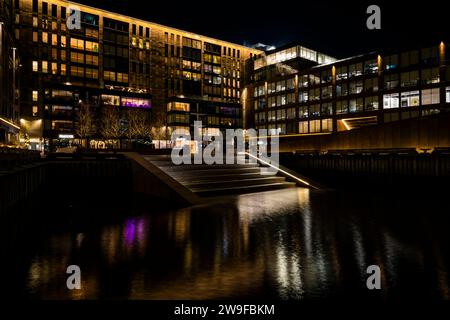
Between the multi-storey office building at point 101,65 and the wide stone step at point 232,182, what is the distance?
215 ft

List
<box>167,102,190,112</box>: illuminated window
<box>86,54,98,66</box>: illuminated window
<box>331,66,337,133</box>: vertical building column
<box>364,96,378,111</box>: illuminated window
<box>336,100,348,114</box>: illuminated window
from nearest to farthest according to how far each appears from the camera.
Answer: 1. <box>364,96,378,111</box>: illuminated window
2. <box>336,100,348,114</box>: illuminated window
3. <box>331,66,337,133</box>: vertical building column
4. <box>86,54,98,66</box>: illuminated window
5. <box>167,102,190,112</box>: illuminated window

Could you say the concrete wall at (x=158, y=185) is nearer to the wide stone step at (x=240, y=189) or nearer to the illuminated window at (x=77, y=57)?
the wide stone step at (x=240, y=189)

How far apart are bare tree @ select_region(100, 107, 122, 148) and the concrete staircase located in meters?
53.8

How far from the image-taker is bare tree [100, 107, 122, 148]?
236ft

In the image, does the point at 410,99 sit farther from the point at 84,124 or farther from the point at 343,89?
the point at 84,124

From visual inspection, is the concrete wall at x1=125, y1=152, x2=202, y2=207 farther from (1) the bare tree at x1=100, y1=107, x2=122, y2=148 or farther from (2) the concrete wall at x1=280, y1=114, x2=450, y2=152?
(1) the bare tree at x1=100, y1=107, x2=122, y2=148

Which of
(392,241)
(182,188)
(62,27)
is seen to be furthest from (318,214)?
(62,27)

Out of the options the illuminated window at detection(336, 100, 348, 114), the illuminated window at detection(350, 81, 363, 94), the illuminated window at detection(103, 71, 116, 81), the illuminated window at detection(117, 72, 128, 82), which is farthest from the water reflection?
the illuminated window at detection(117, 72, 128, 82)

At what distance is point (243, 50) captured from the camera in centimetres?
11612

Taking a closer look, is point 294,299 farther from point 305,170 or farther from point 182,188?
point 305,170

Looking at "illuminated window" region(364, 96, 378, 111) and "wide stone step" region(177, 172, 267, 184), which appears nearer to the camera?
"wide stone step" region(177, 172, 267, 184)

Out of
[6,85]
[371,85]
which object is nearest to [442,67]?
[371,85]

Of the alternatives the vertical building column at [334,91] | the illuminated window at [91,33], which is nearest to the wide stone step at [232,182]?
the vertical building column at [334,91]

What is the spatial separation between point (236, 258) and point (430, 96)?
217 feet
